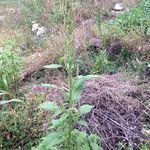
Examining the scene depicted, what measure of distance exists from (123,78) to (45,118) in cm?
113

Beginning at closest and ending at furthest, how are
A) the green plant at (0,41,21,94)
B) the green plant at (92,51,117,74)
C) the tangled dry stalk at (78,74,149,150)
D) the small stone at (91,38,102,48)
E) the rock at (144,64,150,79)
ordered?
the tangled dry stalk at (78,74,149,150) → the green plant at (0,41,21,94) → the rock at (144,64,150,79) → the green plant at (92,51,117,74) → the small stone at (91,38,102,48)

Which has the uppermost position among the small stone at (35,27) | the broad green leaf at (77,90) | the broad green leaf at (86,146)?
the broad green leaf at (77,90)

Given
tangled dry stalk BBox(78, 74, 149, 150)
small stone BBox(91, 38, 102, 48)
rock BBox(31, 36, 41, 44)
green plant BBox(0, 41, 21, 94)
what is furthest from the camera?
rock BBox(31, 36, 41, 44)

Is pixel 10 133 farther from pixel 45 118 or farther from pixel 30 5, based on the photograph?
pixel 30 5

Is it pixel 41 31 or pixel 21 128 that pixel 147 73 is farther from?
pixel 41 31

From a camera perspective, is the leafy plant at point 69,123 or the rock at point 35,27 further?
the rock at point 35,27

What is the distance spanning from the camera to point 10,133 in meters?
3.74

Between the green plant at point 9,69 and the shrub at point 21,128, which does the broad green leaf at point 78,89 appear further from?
the green plant at point 9,69

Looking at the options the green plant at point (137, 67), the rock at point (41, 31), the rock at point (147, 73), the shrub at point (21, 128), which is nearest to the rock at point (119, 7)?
the rock at point (41, 31)

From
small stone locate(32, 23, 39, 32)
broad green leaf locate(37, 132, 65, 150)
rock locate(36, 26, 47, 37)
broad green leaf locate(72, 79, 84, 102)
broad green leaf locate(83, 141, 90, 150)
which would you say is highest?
broad green leaf locate(72, 79, 84, 102)

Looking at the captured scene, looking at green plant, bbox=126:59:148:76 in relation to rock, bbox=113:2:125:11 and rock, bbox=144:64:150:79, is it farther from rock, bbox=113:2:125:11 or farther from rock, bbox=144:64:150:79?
rock, bbox=113:2:125:11

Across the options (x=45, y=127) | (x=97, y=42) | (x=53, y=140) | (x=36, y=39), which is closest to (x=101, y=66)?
(x=97, y=42)

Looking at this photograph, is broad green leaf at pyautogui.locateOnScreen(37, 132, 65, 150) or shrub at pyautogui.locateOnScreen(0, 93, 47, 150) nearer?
broad green leaf at pyautogui.locateOnScreen(37, 132, 65, 150)

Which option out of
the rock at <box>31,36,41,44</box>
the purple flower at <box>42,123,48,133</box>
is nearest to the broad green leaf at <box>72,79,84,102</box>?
the purple flower at <box>42,123,48,133</box>
